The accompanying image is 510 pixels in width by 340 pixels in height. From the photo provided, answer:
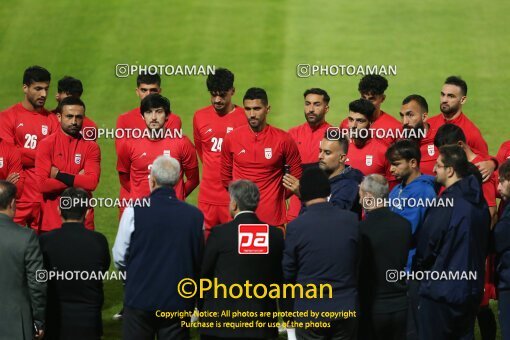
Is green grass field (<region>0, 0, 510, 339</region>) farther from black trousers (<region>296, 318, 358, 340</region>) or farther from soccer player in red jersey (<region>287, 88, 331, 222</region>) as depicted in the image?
black trousers (<region>296, 318, 358, 340</region>)

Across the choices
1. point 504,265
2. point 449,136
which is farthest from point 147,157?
point 504,265

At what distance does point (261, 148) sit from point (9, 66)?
510 inches

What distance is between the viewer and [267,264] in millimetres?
8180

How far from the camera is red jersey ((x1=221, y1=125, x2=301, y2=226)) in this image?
37.1ft

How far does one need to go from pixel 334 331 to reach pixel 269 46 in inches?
625

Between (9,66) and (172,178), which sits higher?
(9,66)

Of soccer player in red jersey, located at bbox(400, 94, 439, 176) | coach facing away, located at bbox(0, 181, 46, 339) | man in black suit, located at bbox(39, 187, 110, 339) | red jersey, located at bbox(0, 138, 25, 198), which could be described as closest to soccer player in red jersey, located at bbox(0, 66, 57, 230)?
red jersey, located at bbox(0, 138, 25, 198)

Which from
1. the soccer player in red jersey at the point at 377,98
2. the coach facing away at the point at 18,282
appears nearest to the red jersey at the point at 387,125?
the soccer player in red jersey at the point at 377,98

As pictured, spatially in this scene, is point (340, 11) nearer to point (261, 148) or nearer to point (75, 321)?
point (261, 148)

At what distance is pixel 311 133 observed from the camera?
40.0 ft

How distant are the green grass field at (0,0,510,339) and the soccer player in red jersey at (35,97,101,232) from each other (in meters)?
8.98

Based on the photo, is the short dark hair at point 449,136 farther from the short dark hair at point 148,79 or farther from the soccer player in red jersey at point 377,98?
the short dark hair at point 148,79

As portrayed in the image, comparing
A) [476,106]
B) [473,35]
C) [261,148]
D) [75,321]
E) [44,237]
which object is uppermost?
[473,35]

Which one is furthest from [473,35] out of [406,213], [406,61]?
[406,213]
